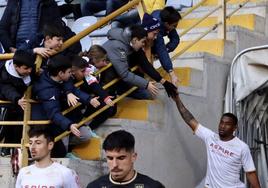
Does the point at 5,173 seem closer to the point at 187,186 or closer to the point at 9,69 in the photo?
the point at 9,69

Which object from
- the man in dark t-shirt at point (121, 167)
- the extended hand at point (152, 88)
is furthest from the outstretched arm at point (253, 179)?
the man in dark t-shirt at point (121, 167)

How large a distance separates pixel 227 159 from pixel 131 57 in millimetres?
1460

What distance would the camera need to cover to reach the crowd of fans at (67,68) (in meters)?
6.42

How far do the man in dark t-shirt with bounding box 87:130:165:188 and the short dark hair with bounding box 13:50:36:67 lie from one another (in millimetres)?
2375

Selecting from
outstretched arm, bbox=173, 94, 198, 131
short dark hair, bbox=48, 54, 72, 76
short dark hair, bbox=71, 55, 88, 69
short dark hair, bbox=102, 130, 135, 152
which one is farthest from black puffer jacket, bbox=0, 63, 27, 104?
short dark hair, bbox=102, 130, 135, 152

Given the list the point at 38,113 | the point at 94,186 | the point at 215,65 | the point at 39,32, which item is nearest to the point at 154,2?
the point at 215,65

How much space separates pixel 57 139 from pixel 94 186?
96.5 inches

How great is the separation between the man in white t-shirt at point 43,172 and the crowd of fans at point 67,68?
1.11m

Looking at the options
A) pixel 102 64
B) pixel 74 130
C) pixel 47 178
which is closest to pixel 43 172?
pixel 47 178

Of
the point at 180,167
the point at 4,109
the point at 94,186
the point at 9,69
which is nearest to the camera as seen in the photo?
the point at 94,186

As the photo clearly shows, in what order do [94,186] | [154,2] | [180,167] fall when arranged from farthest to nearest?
[154,2] < [180,167] < [94,186]

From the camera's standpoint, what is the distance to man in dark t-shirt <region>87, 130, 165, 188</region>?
13.1ft

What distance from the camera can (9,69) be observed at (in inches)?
253

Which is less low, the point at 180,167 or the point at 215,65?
the point at 215,65
